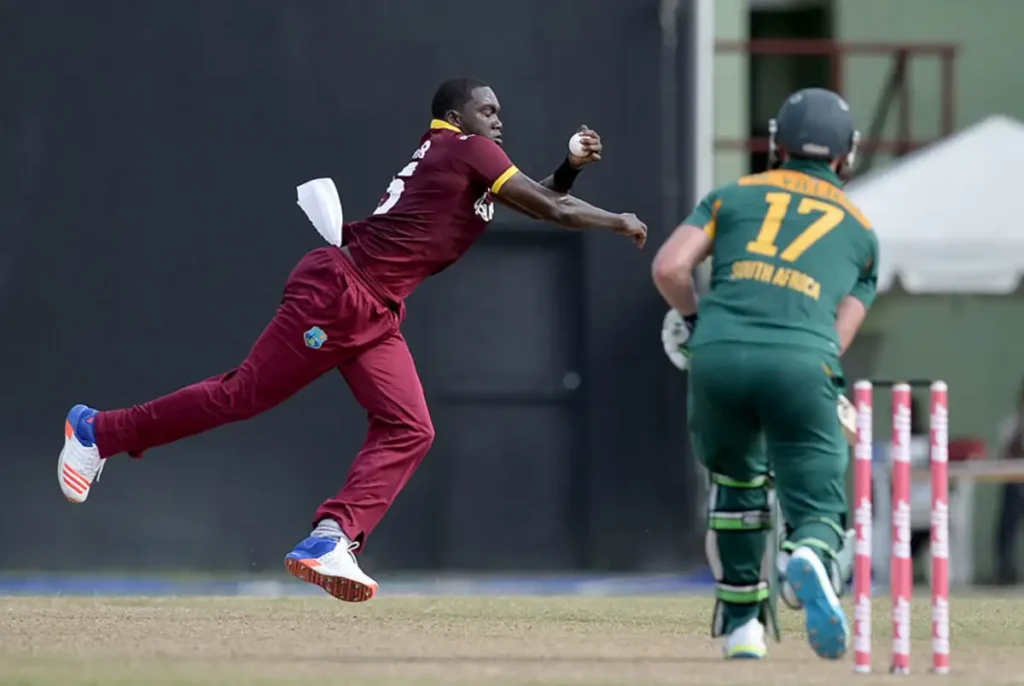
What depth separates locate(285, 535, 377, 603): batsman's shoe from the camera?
719 cm

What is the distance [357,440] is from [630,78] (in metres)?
3.41

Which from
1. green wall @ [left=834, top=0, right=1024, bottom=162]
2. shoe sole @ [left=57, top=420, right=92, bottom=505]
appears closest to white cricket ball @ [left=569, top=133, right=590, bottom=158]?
shoe sole @ [left=57, top=420, right=92, bottom=505]

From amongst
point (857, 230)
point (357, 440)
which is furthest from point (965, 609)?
point (357, 440)

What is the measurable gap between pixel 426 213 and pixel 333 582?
141 cm

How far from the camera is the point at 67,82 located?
49.1 ft

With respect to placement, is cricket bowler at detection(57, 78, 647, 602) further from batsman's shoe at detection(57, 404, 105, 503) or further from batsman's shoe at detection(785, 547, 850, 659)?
batsman's shoe at detection(785, 547, 850, 659)

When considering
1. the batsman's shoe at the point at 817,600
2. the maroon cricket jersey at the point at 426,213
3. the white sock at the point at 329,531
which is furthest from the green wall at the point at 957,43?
the batsman's shoe at the point at 817,600

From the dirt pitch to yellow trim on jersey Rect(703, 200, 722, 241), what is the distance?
1339 mm

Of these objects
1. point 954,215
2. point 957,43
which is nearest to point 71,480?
point 954,215

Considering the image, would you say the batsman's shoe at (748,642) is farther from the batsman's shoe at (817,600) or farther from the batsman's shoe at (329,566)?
the batsman's shoe at (329,566)

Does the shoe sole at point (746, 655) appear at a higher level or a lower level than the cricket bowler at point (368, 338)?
lower

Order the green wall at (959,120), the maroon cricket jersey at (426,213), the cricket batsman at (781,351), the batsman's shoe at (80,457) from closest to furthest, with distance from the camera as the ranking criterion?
the cricket batsman at (781,351) → the maroon cricket jersey at (426,213) → the batsman's shoe at (80,457) → the green wall at (959,120)

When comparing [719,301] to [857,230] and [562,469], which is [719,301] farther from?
[562,469]

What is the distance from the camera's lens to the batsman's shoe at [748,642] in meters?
6.36
